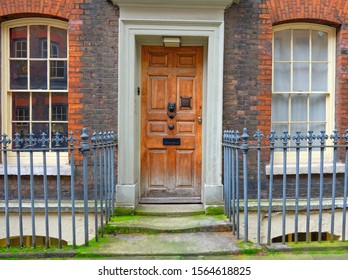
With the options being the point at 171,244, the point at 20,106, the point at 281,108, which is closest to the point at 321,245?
the point at 171,244

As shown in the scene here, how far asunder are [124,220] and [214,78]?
9.12 ft

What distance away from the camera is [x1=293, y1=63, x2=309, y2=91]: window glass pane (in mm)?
6090

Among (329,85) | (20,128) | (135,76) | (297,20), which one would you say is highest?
(297,20)

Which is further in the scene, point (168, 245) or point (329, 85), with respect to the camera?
point (329, 85)

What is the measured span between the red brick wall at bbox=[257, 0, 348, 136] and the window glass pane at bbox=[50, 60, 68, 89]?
3.48 meters

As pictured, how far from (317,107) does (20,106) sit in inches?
215

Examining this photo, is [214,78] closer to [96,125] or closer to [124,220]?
[96,125]

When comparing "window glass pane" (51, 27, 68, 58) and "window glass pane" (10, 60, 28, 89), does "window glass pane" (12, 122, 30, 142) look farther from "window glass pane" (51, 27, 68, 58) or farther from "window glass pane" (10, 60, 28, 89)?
"window glass pane" (51, 27, 68, 58)

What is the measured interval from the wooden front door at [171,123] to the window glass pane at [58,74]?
142 cm

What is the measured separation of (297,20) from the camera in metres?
5.88

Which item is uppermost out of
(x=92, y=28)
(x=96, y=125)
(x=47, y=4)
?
(x=47, y=4)

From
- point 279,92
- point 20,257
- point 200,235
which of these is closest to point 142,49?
point 279,92

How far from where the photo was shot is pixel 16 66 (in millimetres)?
5883

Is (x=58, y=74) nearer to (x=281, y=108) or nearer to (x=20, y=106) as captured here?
(x=20, y=106)
